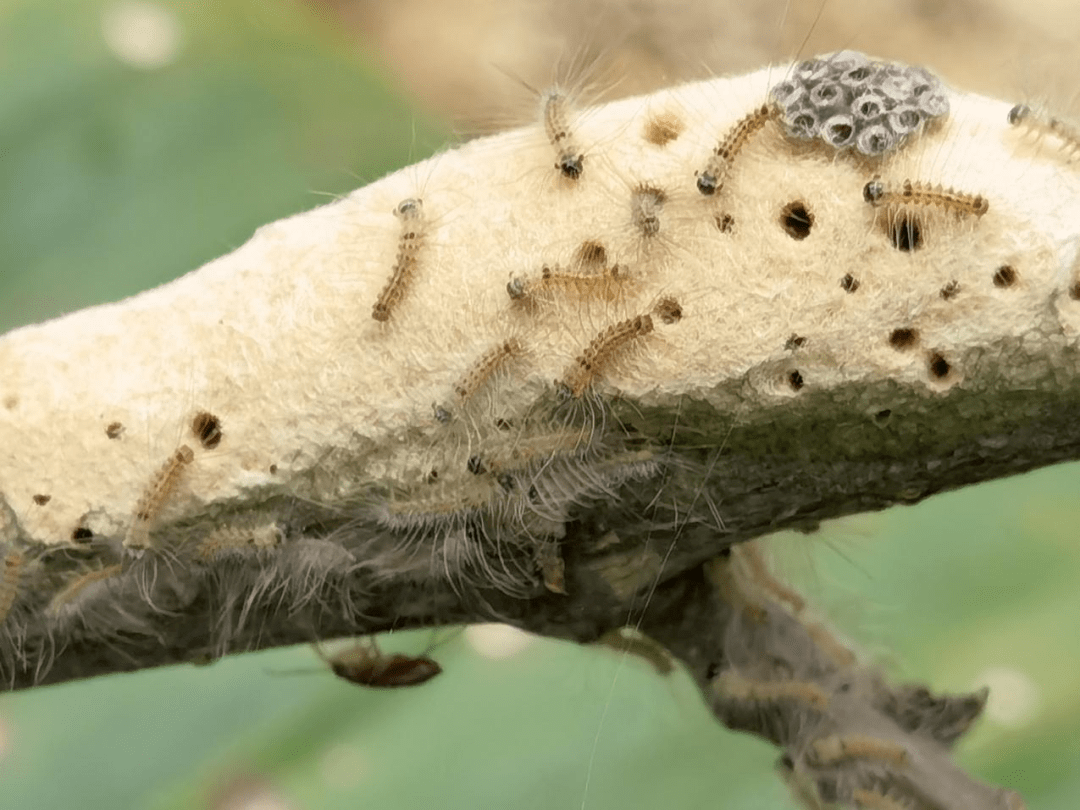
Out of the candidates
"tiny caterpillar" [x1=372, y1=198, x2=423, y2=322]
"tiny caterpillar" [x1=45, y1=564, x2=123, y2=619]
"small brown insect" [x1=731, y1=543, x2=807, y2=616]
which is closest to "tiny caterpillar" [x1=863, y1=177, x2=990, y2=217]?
"tiny caterpillar" [x1=372, y1=198, x2=423, y2=322]

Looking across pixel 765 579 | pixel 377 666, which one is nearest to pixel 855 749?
pixel 765 579

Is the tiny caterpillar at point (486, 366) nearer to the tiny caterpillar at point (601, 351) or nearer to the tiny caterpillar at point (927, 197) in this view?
the tiny caterpillar at point (601, 351)

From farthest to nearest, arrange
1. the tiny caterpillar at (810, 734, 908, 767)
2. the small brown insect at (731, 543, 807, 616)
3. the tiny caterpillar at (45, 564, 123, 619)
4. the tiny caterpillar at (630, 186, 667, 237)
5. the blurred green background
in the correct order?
the blurred green background → the small brown insect at (731, 543, 807, 616) → the tiny caterpillar at (810, 734, 908, 767) → the tiny caterpillar at (45, 564, 123, 619) → the tiny caterpillar at (630, 186, 667, 237)

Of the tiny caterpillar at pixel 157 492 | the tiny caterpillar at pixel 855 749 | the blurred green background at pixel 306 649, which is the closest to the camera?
the tiny caterpillar at pixel 157 492

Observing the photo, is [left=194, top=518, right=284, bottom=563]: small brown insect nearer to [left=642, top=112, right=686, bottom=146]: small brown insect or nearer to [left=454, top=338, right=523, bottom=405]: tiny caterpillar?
[left=454, top=338, right=523, bottom=405]: tiny caterpillar

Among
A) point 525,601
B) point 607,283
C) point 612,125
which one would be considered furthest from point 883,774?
point 612,125

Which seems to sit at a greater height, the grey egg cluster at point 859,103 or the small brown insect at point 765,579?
the grey egg cluster at point 859,103

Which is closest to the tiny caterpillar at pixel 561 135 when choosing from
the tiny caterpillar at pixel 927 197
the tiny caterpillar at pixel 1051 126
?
the tiny caterpillar at pixel 927 197
